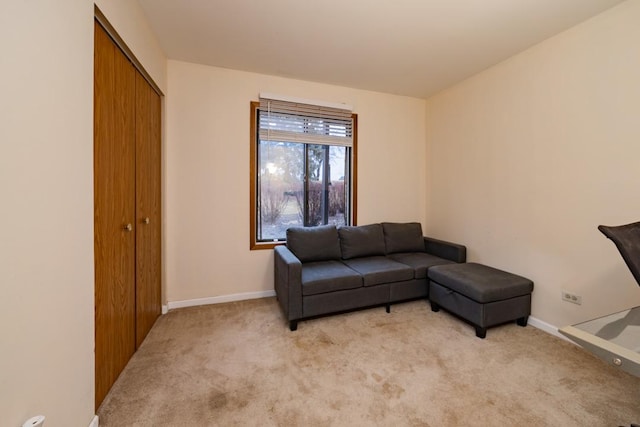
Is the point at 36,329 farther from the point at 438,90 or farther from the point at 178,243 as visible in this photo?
the point at 438,90

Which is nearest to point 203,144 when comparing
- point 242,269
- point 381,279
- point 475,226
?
point 242,269

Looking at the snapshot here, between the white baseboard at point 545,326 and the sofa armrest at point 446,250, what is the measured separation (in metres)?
0.82

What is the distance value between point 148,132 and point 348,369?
2.47 meters

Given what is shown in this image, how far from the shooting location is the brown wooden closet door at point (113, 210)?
146 cm

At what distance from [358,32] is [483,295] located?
2.45 metres

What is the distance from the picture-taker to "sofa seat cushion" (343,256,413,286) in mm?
2623

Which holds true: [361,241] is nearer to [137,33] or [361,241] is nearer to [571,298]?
[571,298]

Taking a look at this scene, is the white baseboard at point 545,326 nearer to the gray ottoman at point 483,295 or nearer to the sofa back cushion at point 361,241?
the gray ottoman at point 483,295

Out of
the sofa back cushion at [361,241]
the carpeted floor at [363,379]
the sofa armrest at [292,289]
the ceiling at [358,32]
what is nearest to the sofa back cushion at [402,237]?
the sofa back cushion at [361,241]

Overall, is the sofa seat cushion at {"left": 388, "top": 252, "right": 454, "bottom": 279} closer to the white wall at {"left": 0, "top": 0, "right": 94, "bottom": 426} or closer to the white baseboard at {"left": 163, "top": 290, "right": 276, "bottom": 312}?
the white baseboard at {"left": 163, "top": 290, "right": 276, "bottom": 312}

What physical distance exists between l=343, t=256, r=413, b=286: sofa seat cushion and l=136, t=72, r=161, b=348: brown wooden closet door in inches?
75.2

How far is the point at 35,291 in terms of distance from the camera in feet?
3.18

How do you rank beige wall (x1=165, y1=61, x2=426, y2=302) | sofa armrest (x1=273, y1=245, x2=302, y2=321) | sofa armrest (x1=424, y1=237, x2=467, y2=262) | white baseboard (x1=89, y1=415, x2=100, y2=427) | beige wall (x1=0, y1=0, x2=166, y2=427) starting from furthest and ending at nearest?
sofa armrest (x1=424, y1=237, x2=467, y2=262)
beige wall (x1=165, y1=61, x2=426, y2=302)
sofa armrest (x1=273, y1=245, x2=302, y2=321)
white baseboard (x1=89, y1=415, x2=100, y2=427)
beige wall (x1=0, y1=0, x2=166, y2=427)

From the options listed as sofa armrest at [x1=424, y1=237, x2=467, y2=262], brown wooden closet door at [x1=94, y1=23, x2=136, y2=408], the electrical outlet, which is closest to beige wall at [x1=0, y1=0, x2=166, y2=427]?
brown wooden closet door at [x1=94, y1=23, x2=136, y2=408]
